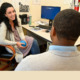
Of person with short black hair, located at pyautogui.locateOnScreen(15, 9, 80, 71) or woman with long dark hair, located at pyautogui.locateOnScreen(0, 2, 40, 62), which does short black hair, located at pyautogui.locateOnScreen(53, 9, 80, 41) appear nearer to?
person with short black hair, located at pyautogui.locateOnScreen(15, 9, 80, 71)

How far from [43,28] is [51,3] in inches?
36.9

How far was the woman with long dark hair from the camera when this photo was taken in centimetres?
186

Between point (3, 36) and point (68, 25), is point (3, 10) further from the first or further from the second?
point (68, 25)

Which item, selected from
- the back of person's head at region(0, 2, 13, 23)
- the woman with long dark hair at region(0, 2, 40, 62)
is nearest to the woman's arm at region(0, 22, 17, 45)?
the woman with long dark hair at region(0, 2, 40, 62)

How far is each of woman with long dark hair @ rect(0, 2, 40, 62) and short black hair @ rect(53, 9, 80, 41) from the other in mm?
1270

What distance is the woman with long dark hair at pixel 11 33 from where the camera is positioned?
73.3 inches

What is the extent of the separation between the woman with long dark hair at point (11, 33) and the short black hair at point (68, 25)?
1.27 meters

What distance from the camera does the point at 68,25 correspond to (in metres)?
0.69

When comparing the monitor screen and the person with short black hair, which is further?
the monitor screen

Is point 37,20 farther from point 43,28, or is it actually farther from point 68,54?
point 68,54

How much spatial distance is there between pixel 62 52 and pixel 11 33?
1.46m

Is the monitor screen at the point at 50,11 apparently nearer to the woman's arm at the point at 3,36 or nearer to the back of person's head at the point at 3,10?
the back of person's head at the point at 3,10

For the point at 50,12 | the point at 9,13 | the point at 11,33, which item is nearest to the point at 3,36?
the point at 11,33

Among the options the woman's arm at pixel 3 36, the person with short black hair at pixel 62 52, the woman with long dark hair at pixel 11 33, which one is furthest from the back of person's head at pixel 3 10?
the person with short black hair at pixel 62 52
